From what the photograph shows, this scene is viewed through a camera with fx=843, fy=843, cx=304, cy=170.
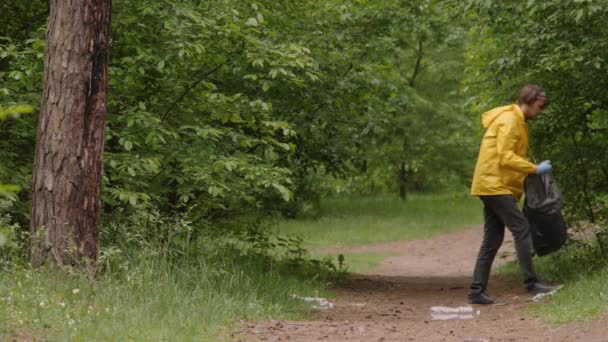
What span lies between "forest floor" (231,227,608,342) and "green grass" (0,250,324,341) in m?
0.30

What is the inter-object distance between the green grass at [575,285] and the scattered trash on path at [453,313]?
1.85ft

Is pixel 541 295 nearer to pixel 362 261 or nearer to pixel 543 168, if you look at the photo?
pixel 543 168

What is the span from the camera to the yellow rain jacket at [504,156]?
7938mm

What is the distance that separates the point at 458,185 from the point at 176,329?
26.6m

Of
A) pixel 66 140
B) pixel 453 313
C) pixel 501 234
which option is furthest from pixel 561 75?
pixel 66 140

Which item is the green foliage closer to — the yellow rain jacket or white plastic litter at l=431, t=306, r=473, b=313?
the yellow rain jacket

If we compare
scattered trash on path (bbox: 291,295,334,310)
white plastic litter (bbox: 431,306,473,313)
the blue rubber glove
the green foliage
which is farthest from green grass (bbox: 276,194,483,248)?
the blue rubber glove

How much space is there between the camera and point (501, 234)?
333 inches

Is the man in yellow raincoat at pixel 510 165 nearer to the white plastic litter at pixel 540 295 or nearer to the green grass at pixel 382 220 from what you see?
the white plastic litter at pixel 540 295

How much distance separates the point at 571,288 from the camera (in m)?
7.71

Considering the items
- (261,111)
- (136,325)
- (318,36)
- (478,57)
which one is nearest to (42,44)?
(261,111)

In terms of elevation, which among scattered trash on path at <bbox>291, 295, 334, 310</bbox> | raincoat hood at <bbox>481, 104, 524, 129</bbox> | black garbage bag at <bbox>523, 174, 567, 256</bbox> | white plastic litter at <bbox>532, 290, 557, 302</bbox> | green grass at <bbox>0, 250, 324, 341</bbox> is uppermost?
raincoat hood at <bbox>481, 104, 524, 129</bbox>

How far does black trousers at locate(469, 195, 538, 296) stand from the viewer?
26.5ft

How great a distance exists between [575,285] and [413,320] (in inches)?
60.9
